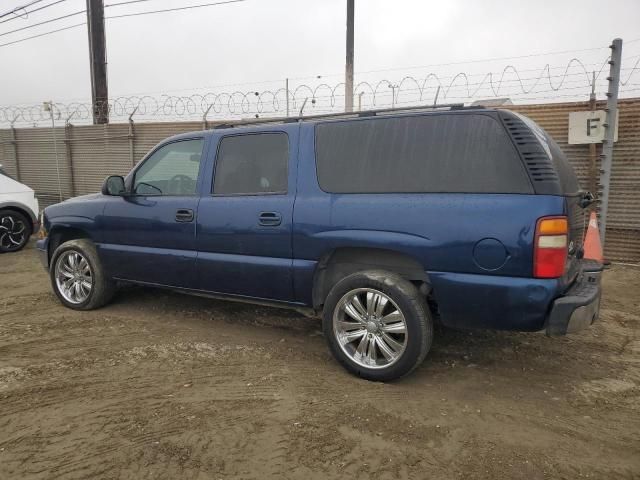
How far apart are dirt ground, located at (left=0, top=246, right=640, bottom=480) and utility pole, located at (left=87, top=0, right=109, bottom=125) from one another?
902cm

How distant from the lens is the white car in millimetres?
8789

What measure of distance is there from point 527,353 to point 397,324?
1.38 metres

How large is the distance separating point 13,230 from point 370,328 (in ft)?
26.4

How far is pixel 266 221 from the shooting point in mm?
3844

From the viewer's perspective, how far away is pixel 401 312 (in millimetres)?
3320

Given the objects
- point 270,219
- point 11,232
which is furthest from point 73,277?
point 11,232

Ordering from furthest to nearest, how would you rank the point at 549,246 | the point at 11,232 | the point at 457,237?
the point at 11,232 < the point at 457,237 < the point at 549,246

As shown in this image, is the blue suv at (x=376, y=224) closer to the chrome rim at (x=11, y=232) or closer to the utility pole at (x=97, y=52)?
the chrome rim at (x=11, y=232)

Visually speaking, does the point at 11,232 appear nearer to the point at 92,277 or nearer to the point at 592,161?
the point at 92,277

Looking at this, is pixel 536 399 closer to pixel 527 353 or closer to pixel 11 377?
pixel 527 353

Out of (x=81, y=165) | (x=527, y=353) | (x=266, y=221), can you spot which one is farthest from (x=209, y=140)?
(x=81, y=165)

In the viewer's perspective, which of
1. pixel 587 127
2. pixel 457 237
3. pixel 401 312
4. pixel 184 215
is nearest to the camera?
pixel 457 237

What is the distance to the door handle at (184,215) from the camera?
14.0ft

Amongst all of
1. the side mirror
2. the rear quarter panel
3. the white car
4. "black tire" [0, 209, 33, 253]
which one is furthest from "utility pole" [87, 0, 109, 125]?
the rear quarter panel
